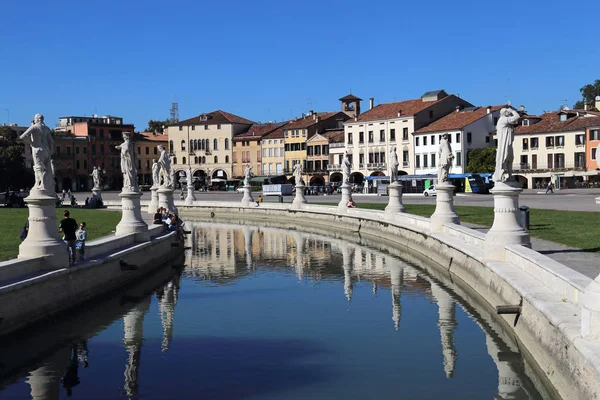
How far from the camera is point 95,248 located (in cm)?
2153

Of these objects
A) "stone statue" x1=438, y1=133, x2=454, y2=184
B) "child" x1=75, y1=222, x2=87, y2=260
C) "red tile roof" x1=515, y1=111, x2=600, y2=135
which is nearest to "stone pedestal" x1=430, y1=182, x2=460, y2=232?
"stone statue" x1=438, y1=133, x2=454, y2=184

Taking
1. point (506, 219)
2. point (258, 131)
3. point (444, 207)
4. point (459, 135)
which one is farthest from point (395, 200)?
point (258, 131)

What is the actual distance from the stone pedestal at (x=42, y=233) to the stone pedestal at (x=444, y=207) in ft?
43.7

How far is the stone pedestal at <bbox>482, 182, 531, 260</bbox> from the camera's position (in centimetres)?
1753

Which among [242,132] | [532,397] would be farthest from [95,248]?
[242,132]

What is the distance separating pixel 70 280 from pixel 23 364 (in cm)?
448

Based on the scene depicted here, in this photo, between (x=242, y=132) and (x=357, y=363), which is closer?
(x=357, y=363)

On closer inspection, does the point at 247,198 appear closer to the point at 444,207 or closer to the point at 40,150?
the point at 444,207

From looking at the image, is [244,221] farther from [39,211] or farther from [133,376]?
[133,376]

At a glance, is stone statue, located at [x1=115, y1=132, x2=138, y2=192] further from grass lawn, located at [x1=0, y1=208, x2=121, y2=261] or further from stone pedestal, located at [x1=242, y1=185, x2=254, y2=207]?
stone pedestal, located at [x1=242, y1=185, x2=254, y2=207]

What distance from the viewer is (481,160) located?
3472 inches

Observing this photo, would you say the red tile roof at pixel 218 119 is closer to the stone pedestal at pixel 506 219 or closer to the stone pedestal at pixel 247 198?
the stone pedestal at pixel 247 198

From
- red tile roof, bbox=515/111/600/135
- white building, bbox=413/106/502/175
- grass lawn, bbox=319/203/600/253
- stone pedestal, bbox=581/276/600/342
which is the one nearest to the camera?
stone pedestal, bbox=581/276/600/342

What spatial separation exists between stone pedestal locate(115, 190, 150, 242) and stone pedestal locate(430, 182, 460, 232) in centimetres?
1006
